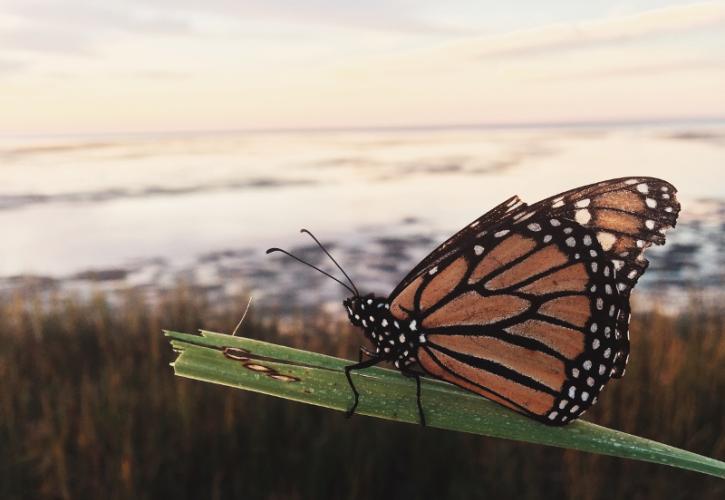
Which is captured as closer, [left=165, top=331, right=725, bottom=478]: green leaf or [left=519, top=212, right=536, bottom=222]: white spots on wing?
[left=165, top=331, right=725, bottom=478]: green leaf

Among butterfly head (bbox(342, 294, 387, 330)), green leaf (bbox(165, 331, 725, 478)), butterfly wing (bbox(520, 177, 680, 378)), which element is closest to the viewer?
green leaf (bbox(165, 331, 725, 478))

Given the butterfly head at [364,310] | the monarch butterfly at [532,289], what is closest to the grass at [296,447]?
the butterfly head at [364,310]

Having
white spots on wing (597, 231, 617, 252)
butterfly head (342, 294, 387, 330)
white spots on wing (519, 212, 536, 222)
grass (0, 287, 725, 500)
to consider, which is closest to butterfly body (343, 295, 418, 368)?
butterfly head (342, 294, 387, 330)

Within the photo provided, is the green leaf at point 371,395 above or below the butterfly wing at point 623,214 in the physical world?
below

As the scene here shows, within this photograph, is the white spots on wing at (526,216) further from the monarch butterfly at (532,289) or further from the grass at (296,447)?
the grass at (296,447)

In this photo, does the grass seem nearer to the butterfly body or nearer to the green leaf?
the butterfly body
